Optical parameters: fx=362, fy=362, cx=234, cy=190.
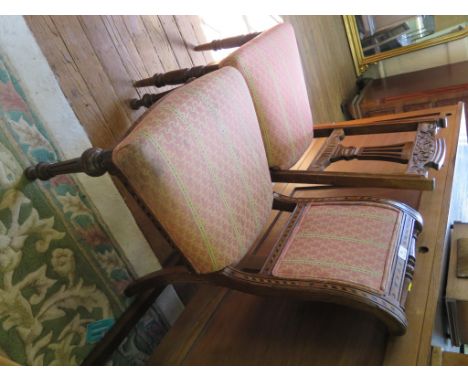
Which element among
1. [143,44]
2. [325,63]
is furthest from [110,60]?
[325,63]

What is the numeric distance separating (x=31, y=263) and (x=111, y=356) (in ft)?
1.17

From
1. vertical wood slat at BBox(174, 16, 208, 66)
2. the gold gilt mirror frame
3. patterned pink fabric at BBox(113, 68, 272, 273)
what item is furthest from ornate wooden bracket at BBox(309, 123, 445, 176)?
the gold gilt mirror frame

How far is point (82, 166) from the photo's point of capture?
75 cm

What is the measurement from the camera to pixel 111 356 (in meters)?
1.02

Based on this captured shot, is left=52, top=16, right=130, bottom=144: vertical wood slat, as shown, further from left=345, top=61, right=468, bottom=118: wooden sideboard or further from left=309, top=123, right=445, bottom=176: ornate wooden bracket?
left=345, top=61, right=468, bottom=118: wooden sideboard

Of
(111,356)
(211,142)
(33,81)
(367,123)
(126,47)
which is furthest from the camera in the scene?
(367,123)

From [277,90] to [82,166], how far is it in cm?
63

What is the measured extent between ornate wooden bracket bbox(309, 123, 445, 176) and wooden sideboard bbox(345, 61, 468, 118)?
33.6 inches

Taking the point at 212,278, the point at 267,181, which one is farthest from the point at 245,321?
the point at 267,181

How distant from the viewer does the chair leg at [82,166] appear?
0.71 meters

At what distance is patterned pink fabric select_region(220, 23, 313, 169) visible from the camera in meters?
1.03

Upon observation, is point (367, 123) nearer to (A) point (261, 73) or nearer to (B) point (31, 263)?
(A) point (261, 73)

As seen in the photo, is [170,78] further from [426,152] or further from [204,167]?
[426,152]

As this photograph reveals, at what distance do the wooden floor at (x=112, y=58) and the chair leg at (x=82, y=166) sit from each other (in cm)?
20
